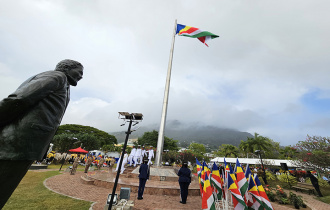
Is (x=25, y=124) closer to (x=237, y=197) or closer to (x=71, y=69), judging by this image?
(x=71, y=69)

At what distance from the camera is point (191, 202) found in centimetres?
707

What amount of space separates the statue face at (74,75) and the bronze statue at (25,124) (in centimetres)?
30

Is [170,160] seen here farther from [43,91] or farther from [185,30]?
[43,91]

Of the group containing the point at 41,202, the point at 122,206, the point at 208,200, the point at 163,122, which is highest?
the point at 163,122

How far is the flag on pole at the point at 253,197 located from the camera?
14.4 feet

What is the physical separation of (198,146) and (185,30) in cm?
6375

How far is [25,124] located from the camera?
1571 millimetres

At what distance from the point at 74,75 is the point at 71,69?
0.09 metres

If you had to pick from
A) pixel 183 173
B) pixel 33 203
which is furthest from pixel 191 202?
pixel 33 203

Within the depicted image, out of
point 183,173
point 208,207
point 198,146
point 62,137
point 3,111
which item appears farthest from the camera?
point 198,146

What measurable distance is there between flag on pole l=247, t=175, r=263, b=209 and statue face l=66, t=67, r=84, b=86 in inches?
210

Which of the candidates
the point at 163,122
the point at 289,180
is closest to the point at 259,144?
the point at 289,180

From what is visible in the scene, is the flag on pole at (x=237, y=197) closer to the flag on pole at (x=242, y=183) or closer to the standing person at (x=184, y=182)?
the flag on pole at (x=242, y=183)

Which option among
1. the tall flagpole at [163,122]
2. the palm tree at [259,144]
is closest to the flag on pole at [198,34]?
the tall flagpole at [163,122]
